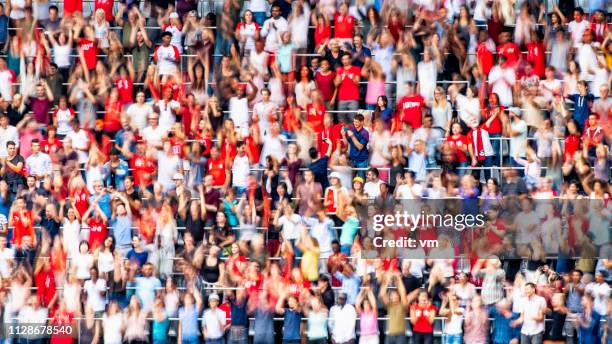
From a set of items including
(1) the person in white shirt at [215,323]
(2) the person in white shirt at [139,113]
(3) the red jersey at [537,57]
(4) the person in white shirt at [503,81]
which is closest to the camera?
(1) the person in white shirt at [215,323]

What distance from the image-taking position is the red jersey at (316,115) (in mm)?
26625

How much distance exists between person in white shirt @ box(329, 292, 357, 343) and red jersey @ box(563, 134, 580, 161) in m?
3.92

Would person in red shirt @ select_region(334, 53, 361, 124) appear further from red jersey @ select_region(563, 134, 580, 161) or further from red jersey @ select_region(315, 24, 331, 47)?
red jersey @ select_region(563, 134, 580, 161)

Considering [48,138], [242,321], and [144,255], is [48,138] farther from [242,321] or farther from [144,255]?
[242,321]

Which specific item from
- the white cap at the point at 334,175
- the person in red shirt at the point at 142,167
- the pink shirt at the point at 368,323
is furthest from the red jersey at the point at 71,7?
the pink shirt at the point at 368,323

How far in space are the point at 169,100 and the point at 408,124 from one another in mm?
3620

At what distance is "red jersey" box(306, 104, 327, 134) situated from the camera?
26625mm

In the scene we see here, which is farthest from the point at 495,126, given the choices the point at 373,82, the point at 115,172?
the point at 115,172

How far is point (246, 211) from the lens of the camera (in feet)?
84.3

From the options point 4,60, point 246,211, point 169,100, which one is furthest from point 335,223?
point 4,60

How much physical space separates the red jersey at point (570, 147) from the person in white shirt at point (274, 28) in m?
4.69

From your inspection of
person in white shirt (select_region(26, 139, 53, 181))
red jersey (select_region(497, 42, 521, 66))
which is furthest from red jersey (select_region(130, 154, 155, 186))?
red jersey (select_region(497, 42, 521, 66))

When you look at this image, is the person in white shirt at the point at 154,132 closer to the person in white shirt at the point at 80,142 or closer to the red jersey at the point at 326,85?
the person in white shirt at the point at 80,142

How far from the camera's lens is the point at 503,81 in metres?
26.8
